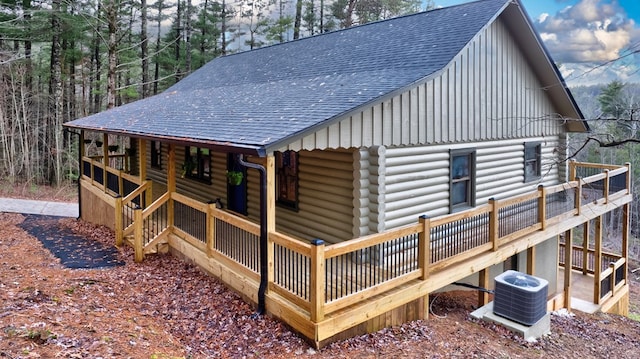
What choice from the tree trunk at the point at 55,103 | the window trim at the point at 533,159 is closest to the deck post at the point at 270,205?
the window trim at the point at 533,159

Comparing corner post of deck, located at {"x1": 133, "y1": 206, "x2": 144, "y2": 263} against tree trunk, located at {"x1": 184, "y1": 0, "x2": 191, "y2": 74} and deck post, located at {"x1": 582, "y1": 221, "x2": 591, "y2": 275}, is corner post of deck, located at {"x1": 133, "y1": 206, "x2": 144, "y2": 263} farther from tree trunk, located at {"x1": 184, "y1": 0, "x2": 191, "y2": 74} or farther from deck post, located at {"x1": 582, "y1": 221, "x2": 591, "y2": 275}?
tree trunk, located at {"x1": 184, "y1": 0, "x2": 191, "y2": 74}

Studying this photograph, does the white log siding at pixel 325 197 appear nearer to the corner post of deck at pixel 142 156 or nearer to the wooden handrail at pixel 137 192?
the wooden handrail at pixel 137 192

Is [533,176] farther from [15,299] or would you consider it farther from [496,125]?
[15,299]

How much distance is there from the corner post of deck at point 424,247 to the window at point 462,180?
2.86 meters

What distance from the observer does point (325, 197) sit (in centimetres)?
854

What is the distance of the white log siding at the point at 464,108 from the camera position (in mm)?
7355

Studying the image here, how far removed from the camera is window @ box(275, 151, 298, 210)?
9.27m

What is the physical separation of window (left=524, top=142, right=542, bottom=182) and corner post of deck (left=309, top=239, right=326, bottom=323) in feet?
28.8

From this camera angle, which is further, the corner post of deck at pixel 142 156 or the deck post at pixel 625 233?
the deck post at pixel 625 233

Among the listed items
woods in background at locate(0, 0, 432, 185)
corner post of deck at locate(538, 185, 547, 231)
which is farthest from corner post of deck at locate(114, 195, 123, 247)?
woods in background at locate(0, 0, 432, 185)

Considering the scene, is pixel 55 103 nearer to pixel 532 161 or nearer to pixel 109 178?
pixel 109 178

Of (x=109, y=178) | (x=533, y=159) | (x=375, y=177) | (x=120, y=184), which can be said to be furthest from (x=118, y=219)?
(x=533, y=159)

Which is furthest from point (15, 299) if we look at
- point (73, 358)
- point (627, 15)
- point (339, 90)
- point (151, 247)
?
point (627, 15)

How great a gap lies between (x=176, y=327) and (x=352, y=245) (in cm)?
276
